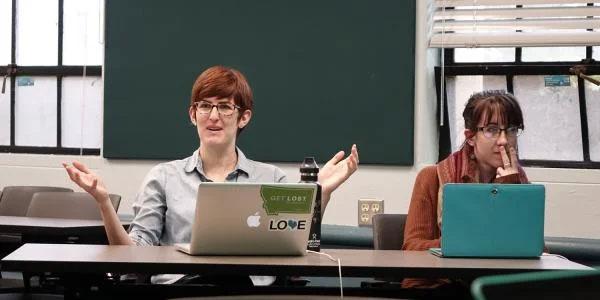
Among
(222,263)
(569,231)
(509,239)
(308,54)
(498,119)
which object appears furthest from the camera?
(308,54)

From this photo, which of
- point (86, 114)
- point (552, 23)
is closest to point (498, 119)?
point (552, 23)

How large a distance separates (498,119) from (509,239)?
0.62 meters

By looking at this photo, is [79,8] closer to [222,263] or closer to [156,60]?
[156,60]

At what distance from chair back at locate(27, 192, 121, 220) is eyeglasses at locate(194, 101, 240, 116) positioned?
5.01 ft

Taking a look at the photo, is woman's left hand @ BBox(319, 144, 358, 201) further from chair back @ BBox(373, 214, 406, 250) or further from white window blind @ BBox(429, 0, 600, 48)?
white window blind @ BBox(429, 0, 600, 48)

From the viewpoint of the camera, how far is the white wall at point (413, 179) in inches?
180

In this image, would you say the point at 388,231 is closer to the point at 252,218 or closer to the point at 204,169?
the point at 204,169

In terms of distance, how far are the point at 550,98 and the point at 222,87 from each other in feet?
7.53

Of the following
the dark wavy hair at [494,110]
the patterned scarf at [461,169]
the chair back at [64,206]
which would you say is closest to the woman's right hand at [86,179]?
the patterned scarf at [461,169]

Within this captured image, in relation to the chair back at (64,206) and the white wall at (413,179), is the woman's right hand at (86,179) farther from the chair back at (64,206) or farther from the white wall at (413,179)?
the white wall at (413,179)

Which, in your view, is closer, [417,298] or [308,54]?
[417,298]

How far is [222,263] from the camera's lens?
2305 millimetres

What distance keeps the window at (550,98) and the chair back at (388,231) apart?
1.58 meters

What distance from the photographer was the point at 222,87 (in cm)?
305
